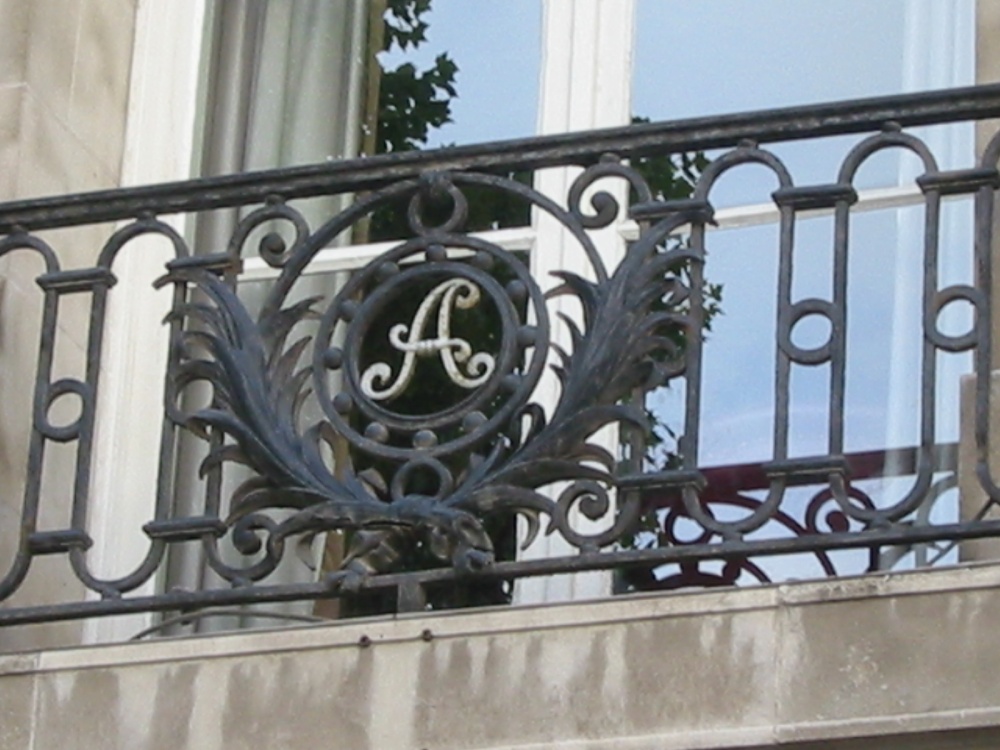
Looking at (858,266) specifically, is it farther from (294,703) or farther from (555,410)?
(294,703)

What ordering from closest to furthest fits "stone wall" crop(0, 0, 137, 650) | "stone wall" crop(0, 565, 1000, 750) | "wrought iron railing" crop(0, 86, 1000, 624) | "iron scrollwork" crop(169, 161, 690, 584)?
1. "stone wall" crop(0, 565, 1000, 750)
2. "wrought iron railing" crop(0, 86, 1000, 624)
3. "iron scrollwork" crop(169, 161, 690, 584)
4. "stone wall" crop(0, 0, 137, 650)

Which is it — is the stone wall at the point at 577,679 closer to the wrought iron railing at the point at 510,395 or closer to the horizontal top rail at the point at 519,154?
the wrought iron railing at the point at 510,395

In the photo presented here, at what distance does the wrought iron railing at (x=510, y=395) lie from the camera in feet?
22.3

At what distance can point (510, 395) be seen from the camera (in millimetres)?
7129

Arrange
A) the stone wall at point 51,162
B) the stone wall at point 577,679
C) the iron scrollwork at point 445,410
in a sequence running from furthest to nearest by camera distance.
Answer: the stone wall at point 51,162
the iron scrollwork at point 445,410
the stone wall at point 577,679

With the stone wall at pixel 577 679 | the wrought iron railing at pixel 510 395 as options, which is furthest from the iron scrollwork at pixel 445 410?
the stone wall at pixel 577 679

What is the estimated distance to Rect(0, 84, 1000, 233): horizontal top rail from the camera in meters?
6.91

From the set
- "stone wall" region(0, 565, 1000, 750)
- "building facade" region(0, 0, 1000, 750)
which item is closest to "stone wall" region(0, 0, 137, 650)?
"building facade" region(0, 0, 1000, 750)

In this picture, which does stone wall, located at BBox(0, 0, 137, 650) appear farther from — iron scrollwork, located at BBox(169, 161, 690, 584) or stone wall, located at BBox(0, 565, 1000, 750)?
stone wall, located at BBox(0, 565, 1000, 750)

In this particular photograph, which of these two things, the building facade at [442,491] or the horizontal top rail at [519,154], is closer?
the building facade at [442,491]

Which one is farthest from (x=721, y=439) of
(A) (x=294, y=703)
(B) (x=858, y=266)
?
(A) (x=294, y=703)

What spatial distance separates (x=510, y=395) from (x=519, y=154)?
45 centimetres

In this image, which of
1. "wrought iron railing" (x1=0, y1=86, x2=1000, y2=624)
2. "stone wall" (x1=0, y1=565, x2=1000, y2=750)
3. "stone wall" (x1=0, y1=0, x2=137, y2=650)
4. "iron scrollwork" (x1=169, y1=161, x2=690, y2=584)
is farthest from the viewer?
"stone wall" (x1=0, y1=0, x2=137, y2=650)

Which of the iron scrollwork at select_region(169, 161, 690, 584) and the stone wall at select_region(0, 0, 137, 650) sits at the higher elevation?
the stone wall at select_region(0, 0, 137, 650)
